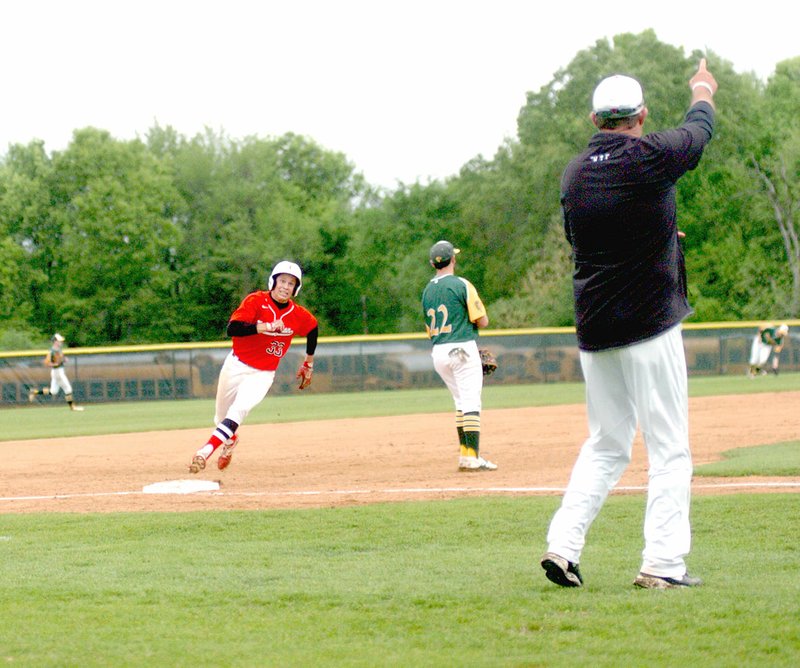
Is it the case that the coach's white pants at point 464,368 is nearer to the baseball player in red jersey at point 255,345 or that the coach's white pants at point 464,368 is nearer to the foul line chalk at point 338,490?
the baseball player in red jersey at point 255,345

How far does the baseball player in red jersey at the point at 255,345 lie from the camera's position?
34.8ft

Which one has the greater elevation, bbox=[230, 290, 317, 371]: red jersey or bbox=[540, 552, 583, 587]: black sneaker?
bbox=[230, 290, 317, 371]: red jersey

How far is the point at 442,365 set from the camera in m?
11.3

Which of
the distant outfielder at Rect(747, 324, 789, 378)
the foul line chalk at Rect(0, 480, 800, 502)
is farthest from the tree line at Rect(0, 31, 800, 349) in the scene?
the foul line chalk at Rect(0, 480, 800, 502)

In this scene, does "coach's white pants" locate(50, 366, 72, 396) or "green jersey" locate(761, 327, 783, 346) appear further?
"green jersey" locate(761, 327, 783, 346)

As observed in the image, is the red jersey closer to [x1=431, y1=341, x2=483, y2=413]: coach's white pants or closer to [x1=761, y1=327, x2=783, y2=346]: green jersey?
[x1=431, y1=341, x2=483, y2=413]: coach's white pants

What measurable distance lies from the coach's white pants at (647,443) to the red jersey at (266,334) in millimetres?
5841

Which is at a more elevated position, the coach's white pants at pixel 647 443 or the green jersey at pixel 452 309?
the green jersey at pixel 452 309

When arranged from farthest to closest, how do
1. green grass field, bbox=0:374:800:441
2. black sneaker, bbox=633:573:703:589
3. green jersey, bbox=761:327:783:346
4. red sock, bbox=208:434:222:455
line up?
green jersey, bbox=761:327:783:346 < green grass field, bbox=0:374:800:441 < red sock, bbox=208:434:222:455 < black sneaker, bbox=633:573:703:589

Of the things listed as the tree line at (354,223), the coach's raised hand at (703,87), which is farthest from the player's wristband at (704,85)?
the tree line at (354,223)

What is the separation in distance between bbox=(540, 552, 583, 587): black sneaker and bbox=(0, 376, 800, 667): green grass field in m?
0.06

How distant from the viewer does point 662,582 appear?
488 cm

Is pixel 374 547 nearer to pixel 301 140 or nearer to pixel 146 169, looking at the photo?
pixel 146 169

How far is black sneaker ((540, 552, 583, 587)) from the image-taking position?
16.3 ft
